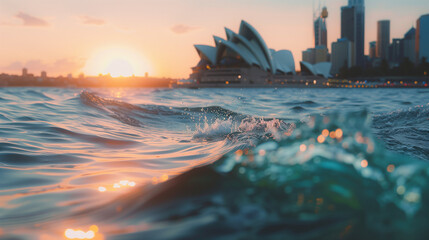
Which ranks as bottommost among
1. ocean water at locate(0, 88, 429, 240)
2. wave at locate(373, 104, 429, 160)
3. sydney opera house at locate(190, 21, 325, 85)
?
wave at locate(373, 104, 429, 160)

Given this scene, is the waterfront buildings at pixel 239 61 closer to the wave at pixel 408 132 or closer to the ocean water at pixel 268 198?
the wave at pixel 408 132

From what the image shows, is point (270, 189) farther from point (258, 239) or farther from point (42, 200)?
point (42, 200)

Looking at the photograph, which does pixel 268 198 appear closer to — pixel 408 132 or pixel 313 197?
Result: pixel 313 197

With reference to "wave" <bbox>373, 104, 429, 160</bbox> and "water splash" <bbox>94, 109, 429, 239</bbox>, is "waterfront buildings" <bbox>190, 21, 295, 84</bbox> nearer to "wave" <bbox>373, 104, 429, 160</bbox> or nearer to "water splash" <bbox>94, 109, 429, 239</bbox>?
"wave" <bbox>373, 104, 429, 160</bbox>

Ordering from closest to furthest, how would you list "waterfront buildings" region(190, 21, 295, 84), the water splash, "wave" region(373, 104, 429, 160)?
the water splash, "wave" region(373, 104, 429, 160), "waterfront buildings" region(190, 21, 295, 84)

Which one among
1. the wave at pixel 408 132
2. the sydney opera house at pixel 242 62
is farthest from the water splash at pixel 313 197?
the sydney opera house at pixel 242 62

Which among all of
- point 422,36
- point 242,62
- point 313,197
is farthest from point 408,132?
point 422,36

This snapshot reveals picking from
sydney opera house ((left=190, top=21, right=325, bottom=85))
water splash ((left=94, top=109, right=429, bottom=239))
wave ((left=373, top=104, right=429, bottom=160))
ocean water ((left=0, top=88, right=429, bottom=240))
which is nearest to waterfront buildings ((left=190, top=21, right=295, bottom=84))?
sydney opera house ((left=190, top=21, right=325, bottom=85))

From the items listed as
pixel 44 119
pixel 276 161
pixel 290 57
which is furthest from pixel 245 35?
pixel 276 161
